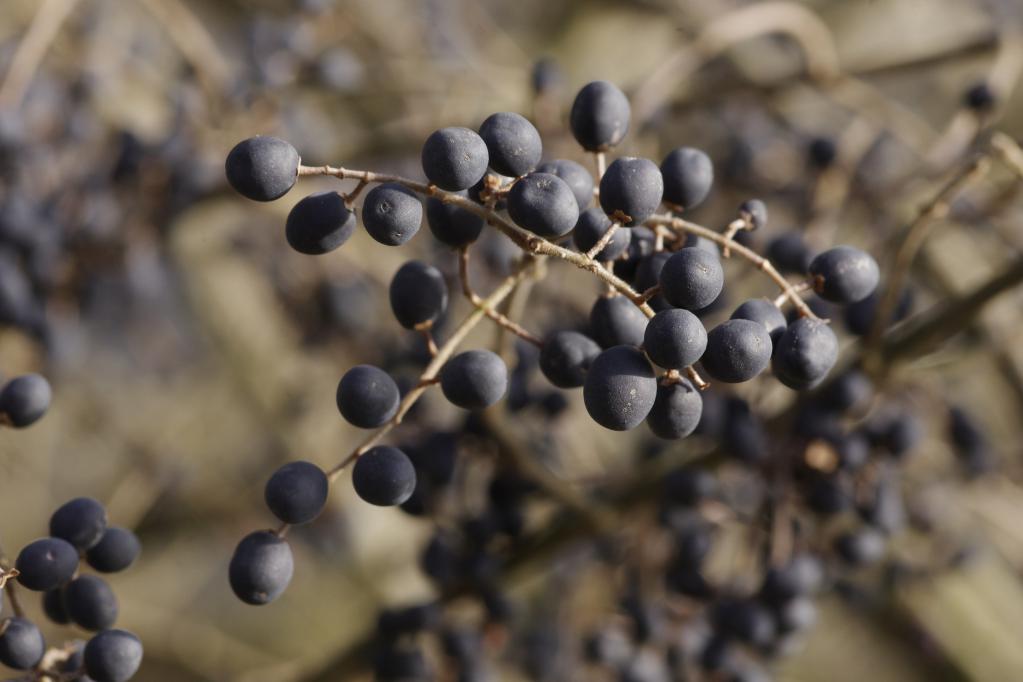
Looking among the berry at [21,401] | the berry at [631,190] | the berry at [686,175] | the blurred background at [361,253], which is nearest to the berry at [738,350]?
the berry at [631,190]

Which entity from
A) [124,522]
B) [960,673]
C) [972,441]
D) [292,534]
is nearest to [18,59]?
[124,522]

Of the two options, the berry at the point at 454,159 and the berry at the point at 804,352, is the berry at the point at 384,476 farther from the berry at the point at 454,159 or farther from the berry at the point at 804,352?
the berry at the point at 804,352

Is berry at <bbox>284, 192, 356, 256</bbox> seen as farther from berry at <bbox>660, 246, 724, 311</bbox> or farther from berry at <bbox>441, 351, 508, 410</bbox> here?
berry at <bbox>660, 246, 724, 311</bbox>

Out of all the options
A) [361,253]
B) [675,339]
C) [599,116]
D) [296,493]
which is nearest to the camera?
[675,339]

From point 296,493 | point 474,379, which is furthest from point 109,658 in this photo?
point 474,379

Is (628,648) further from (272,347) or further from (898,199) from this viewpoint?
(272,347)

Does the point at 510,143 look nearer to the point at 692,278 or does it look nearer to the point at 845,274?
the point at 692,278
